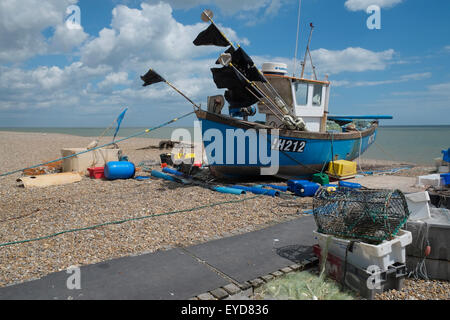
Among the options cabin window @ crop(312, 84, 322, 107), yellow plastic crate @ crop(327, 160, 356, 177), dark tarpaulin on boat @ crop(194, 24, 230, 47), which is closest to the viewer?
dark tarpaulin on boat @ crop(194, 24, 230, 47)

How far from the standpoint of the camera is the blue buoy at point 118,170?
10.6 metres

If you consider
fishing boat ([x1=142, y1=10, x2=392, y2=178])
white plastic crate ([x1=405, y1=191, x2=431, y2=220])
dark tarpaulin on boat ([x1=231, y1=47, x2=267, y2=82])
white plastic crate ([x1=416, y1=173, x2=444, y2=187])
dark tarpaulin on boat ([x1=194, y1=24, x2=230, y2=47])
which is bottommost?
white plastic crate ([x1=416, y1=173, x2=444, y2=187])

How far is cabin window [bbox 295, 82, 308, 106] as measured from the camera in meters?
11.3

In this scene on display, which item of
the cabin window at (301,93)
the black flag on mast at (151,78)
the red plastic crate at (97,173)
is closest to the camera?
the black flag on mast at (151,78)

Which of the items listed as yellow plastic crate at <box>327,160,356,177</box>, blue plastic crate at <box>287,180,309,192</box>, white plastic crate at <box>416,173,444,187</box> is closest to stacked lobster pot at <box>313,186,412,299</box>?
blue plastic crate at <box>287,180,309,192</box>

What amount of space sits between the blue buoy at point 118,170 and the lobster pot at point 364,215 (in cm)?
802

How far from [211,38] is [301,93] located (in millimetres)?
4066

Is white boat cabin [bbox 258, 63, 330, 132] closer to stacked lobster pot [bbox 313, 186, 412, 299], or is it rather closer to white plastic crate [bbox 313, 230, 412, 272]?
stacked lobster pot [bbox 313, 186, 412, 299]

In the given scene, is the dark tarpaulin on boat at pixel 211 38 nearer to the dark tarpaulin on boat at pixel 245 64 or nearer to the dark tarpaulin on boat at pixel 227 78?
the dark tarpaulin on boat at pixel 245 64

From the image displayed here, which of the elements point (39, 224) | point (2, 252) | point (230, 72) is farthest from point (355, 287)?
point (230, 72)

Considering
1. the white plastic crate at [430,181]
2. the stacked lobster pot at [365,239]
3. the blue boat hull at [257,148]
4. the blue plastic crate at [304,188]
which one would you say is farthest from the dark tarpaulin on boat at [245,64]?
the stacked lobster pot at [365,239]

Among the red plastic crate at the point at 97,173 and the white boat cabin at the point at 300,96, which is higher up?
the white boat cabin at the point at 300,96

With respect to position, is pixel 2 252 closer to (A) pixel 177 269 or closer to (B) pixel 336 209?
(A) pixel 177 269

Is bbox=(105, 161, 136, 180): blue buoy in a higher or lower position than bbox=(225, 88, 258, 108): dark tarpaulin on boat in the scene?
lower
